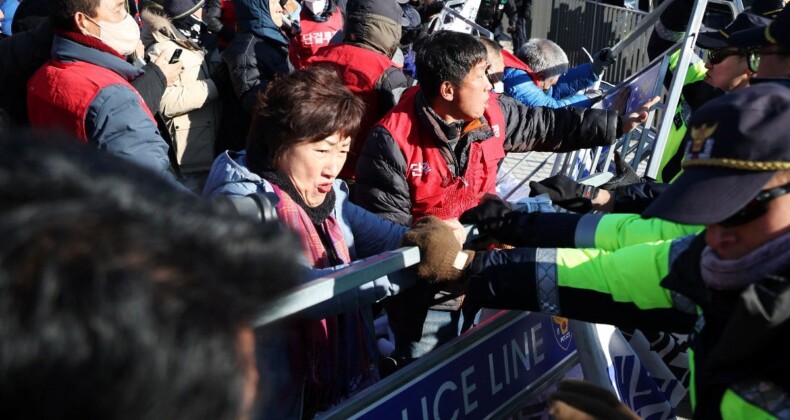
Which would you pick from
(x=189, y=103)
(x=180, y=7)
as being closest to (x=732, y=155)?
(x=189, y=103)

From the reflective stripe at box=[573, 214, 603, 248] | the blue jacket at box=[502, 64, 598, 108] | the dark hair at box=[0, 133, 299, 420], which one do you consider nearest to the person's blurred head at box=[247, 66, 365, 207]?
the reflective stripe at box=[573, 214, 603, 248]

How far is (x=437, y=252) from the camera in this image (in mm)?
2029

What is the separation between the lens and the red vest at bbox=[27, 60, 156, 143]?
8.60ft

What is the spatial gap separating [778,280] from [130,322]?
131cm

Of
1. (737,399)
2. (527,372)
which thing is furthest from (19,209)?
(527,372)

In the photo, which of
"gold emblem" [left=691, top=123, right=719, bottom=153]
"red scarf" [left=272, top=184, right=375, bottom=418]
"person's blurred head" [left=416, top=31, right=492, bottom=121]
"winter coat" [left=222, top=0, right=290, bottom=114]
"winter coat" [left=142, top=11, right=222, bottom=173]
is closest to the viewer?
"gold emblem" [left=691, top=123, right=719, bottom=153]

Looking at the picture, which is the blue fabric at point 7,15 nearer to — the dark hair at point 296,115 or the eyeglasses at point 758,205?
the dark hair at point 296,115

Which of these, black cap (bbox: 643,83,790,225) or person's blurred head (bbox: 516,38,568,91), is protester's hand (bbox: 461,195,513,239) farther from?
person's blurred head (bbox: 516,38,568,91)

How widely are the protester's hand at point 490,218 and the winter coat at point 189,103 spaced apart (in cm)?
257

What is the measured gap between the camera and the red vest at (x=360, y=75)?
3877 millimetres

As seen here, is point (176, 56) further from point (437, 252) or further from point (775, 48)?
point (775, 48)

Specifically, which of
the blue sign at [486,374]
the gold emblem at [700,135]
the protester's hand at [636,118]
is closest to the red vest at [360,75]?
the protester's hand at [636,118]

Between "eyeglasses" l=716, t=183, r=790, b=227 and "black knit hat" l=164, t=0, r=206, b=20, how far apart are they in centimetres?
496

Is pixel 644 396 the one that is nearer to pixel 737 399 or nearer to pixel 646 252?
pixel 646 252
